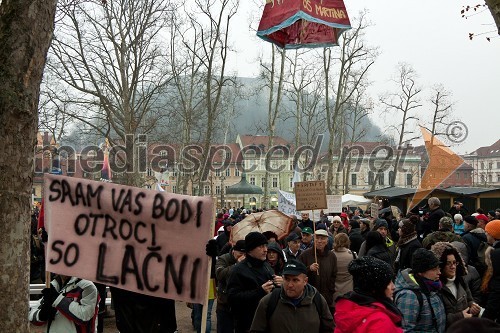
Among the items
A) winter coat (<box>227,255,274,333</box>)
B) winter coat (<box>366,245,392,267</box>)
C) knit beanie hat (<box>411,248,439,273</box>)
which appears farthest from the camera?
winter coat (<box>366,245,392,267</box>)

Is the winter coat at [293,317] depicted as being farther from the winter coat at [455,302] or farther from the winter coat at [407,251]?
the winter coat at [407,251]

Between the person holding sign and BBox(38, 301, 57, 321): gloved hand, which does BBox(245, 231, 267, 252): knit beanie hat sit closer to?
BBox(38, 301, 57, 321): gloved hand

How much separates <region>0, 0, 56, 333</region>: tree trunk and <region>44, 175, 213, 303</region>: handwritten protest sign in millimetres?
769

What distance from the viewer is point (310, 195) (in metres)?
10.5

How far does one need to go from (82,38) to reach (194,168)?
22.0 metres

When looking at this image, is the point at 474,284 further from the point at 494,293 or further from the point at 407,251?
the point at 407,251

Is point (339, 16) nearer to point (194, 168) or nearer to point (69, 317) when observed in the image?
point (69, 317)

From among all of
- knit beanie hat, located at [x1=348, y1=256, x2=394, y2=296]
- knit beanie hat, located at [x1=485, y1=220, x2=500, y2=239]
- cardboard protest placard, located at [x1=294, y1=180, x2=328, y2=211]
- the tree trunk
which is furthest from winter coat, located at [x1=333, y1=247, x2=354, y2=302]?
the tree trunk

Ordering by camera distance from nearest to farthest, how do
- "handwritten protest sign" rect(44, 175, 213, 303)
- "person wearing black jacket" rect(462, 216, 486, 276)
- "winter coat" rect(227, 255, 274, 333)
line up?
1. "handwritten protest sign" rect(44, 175, 213, 303)
2. "winter coat" rect(227, 255, 274, 333)
3. "person wearing black jacket" rect(462, 216, 486, 276)

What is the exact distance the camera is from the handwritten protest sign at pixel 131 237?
4.95 meters

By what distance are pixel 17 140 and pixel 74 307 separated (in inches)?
69.8

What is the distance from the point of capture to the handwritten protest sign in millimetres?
4945

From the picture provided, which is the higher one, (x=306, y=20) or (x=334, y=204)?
(x=306, y=20)

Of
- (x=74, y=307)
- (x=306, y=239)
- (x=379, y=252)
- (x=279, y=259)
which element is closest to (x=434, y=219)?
(x=306, y=239)
